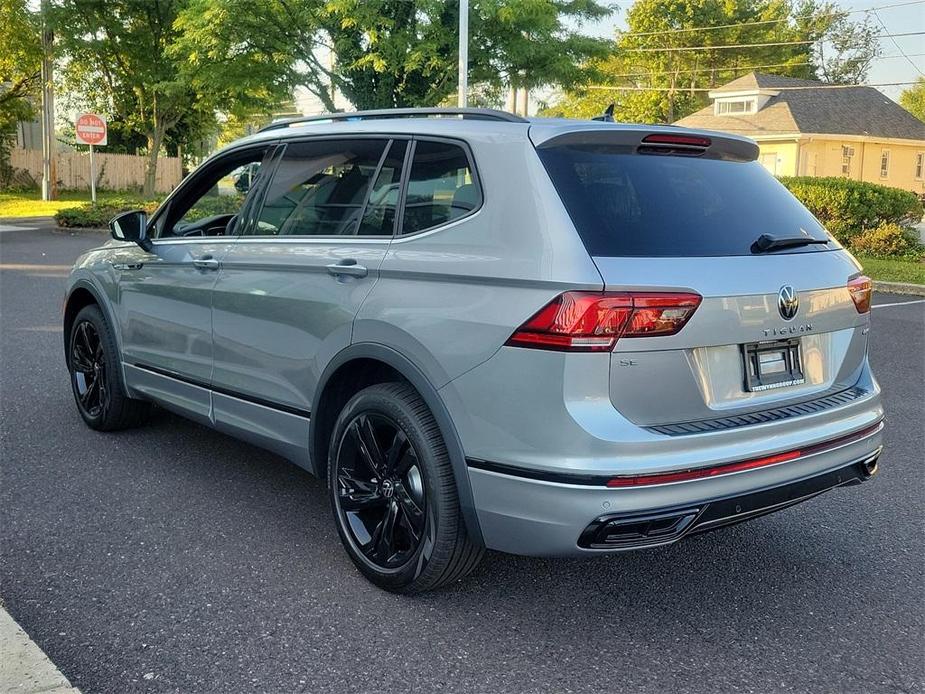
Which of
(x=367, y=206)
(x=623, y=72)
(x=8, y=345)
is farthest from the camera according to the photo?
(x=623, y=72)

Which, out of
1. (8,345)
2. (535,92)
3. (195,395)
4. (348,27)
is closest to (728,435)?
(195,395)

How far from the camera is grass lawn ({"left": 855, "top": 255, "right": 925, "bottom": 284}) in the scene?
15016 mm

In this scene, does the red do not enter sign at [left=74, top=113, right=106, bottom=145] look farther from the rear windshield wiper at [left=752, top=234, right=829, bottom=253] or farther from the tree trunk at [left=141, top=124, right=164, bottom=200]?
the rear windshield wiper at [left=752, top=234, right=829, bottom=253]

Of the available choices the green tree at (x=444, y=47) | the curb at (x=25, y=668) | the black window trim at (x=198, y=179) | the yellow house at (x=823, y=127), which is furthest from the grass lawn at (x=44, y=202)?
the yellow house at (x=823, y=127)

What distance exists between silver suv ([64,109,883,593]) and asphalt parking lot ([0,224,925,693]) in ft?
1.06

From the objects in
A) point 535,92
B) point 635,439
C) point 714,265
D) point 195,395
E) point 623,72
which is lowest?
point 195,395

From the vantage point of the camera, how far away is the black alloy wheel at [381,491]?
3.40 m

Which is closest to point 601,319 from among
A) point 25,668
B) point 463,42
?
point 25,668

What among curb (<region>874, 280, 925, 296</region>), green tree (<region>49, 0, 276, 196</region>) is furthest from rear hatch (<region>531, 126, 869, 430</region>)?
green tree (<region>49, 0, 276, 196</region>)

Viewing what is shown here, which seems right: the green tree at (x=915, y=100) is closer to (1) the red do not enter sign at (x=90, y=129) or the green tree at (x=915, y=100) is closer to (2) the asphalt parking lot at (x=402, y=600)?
(1) the red do not enter sign at (x=90, y=129)

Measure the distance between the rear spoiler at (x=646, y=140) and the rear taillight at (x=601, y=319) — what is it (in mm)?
667

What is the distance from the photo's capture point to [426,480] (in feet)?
10.6

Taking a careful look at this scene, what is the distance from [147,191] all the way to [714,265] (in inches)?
1453

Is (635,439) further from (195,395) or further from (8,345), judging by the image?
(8,345)
